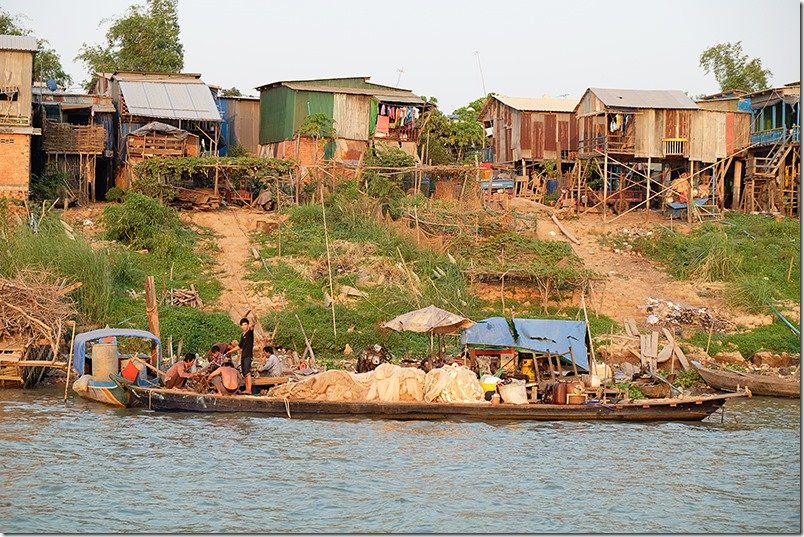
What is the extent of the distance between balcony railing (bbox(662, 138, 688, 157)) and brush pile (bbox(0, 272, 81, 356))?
2062 centimetres

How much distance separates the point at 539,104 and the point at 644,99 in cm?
415

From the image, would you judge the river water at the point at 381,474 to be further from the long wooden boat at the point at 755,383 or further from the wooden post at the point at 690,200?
the wooden post at the point at 690,200

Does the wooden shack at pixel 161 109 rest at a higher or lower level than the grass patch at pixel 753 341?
higher

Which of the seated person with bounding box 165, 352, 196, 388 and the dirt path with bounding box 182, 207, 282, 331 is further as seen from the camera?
the dirt path with bounding box 182, 207, 282, 331

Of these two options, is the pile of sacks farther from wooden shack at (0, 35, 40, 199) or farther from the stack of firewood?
wooden shack at (0, 35, 40, 199)

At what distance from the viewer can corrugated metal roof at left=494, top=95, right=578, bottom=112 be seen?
39188 millimetres

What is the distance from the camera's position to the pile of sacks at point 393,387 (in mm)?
19719

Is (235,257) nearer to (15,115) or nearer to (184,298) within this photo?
(184,298)

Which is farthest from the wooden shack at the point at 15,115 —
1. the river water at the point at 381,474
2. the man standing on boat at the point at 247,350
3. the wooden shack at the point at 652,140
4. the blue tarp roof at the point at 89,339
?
the wooden shack at the point at 652,140

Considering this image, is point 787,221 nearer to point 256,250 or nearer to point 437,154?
point 437,154

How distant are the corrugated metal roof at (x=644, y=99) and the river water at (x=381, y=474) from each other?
57.8ft

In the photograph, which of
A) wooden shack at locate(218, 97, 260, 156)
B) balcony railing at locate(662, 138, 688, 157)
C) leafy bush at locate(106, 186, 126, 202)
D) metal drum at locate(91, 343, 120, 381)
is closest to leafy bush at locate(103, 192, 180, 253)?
leafy bush at locate(106, 186, 126, 202)

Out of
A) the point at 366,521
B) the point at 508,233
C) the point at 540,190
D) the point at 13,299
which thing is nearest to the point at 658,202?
the point at 540,190

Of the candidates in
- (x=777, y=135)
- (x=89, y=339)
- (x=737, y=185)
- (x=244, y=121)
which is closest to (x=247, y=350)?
(x=89, y=339)
